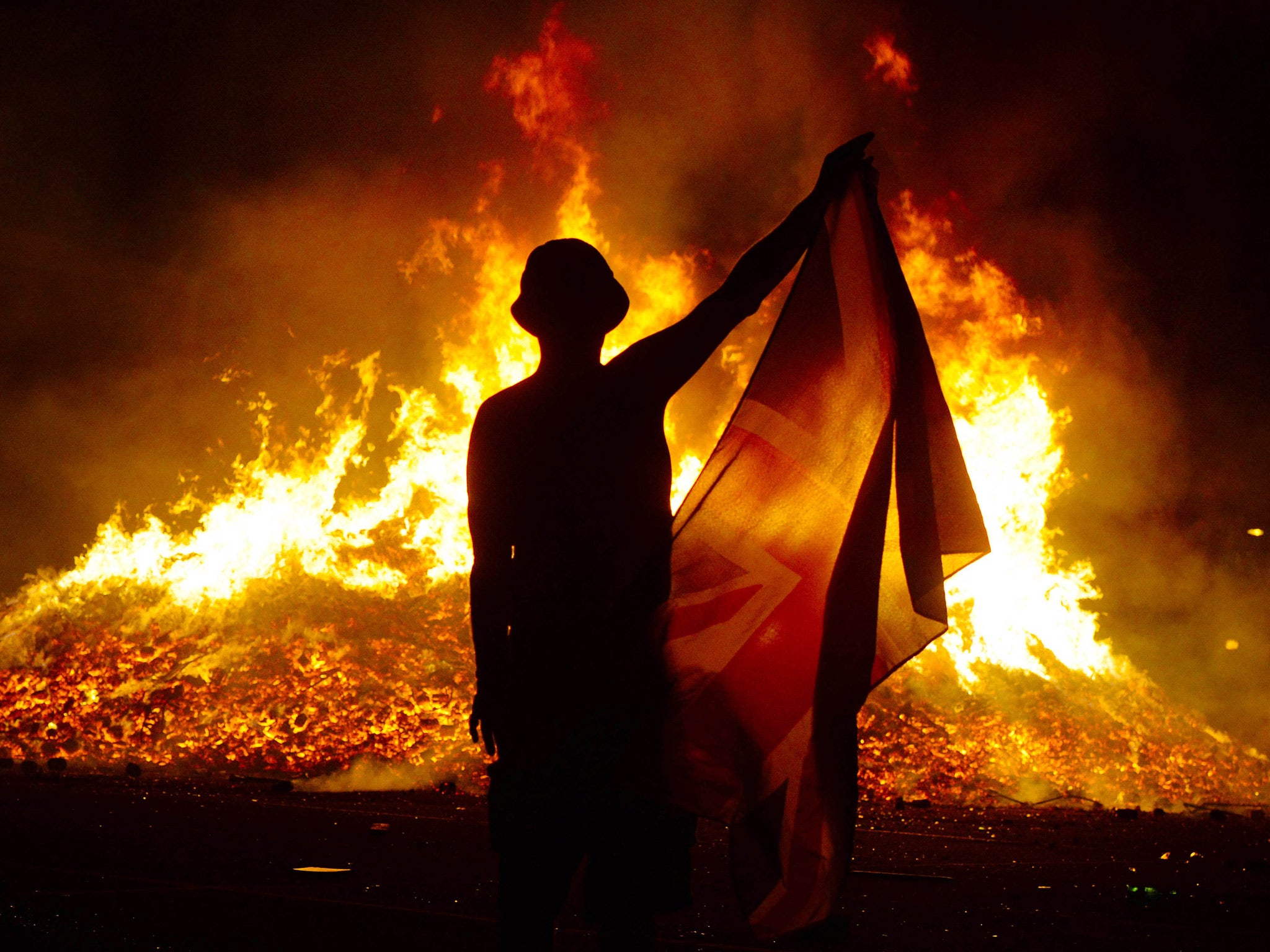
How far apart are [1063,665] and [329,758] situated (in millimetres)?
9185

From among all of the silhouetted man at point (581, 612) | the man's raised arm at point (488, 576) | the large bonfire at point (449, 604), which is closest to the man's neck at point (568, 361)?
the silhouetted man at point (581, 612)

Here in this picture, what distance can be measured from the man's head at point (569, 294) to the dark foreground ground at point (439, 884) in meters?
1.33

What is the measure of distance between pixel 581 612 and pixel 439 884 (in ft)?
10.9

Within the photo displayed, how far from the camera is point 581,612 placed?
6.61 feet

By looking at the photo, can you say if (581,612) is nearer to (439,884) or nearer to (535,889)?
(535,889)

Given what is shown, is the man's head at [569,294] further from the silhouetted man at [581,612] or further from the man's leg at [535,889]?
the man's leg at [535,889]

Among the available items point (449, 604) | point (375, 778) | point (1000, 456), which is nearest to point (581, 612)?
point (375, 778)

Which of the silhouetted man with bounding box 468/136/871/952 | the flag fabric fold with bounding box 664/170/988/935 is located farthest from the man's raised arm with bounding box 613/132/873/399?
the flag fabric fold with bounding box 664/170/988/935

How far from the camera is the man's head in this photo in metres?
2.26

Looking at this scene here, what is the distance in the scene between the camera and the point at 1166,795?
485 inches

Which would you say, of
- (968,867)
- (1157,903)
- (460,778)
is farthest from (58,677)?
(1157,903)

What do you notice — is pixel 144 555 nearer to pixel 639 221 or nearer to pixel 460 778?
pixel 460 778

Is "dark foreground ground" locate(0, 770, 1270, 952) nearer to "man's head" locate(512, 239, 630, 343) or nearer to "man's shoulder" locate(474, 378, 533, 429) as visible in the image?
"man's shoulder" locate(474, 378, 533, 429)

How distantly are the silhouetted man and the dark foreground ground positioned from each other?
52 centimetres
